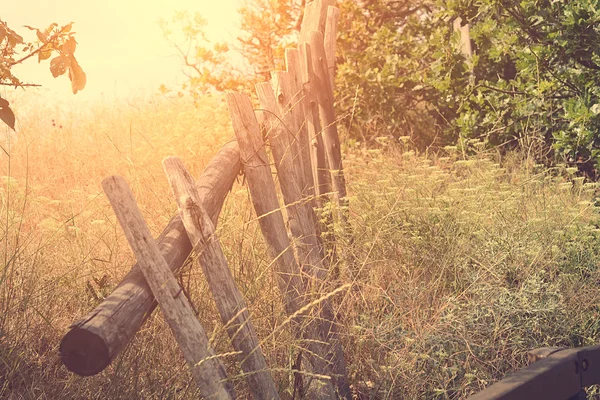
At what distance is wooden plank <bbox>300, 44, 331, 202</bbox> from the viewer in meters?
4.10

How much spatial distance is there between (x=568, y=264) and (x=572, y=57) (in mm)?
2692

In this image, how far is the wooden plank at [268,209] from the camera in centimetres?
299

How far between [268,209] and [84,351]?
142 centimetres

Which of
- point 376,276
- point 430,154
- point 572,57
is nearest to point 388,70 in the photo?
point 430,154

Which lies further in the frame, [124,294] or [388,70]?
[388,70]

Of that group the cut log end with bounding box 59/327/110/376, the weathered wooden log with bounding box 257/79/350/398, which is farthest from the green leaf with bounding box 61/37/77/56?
the cut log end with bounding box 59/327/110/376

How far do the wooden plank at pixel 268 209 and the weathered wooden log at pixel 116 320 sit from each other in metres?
0.54

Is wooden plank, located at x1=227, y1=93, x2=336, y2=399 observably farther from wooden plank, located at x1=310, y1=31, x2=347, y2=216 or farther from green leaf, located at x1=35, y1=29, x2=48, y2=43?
wooden plank, located at x1=310, y1=31, x2=347, y2=216

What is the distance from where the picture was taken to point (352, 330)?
11.8ft

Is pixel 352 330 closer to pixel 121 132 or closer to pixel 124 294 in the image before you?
pixel 124 294

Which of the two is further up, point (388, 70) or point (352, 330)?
point (388, 70)

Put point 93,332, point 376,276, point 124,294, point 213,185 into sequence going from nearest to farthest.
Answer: point 93,332
point 124,294
point 213,185
point 376,276

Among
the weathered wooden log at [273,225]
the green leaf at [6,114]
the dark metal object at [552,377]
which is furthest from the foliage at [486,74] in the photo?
the green leaf at [6,114]

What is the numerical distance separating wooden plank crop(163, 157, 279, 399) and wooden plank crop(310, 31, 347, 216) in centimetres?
175
